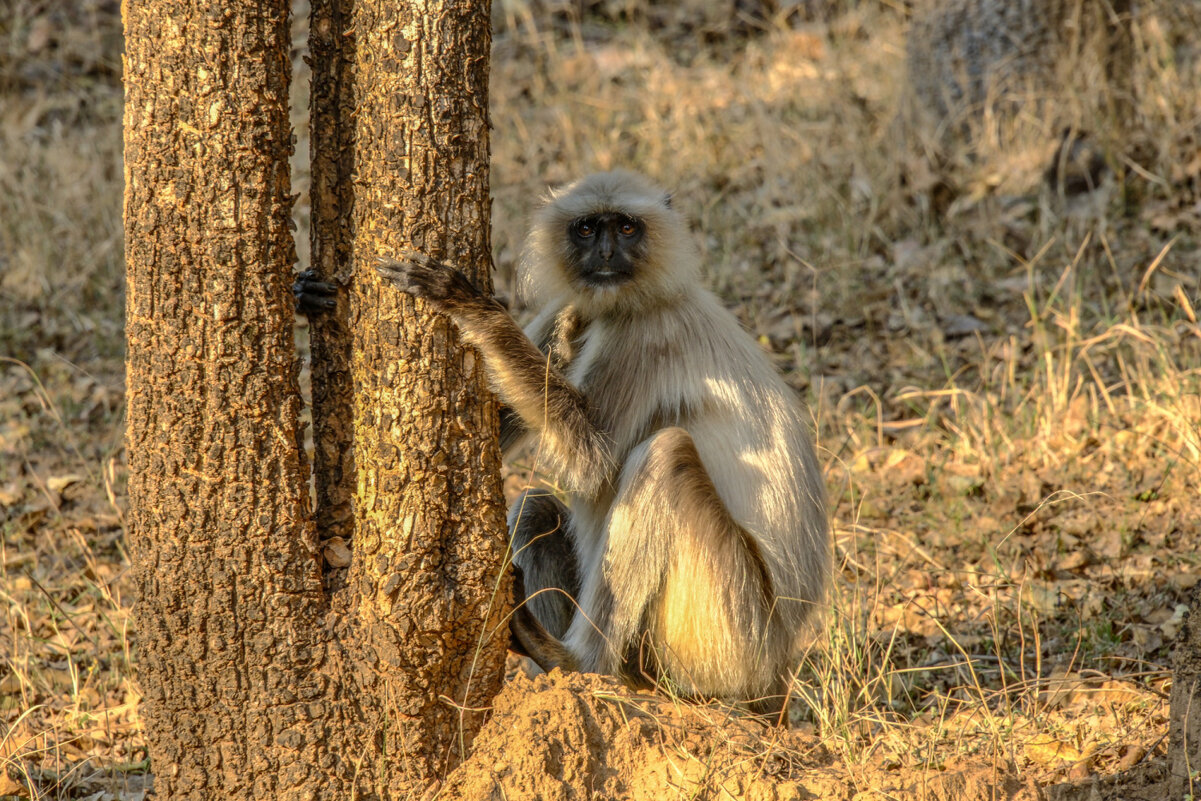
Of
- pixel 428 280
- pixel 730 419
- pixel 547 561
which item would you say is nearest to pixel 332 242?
pixel 428 280

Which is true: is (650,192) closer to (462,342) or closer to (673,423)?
(673,423)

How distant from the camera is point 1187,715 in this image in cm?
264

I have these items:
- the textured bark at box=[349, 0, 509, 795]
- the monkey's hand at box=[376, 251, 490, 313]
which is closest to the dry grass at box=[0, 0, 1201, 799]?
the textured bark at box=[349, 0, 509, 795]

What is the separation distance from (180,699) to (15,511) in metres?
2.88

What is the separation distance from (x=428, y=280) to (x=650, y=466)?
926 millimetres

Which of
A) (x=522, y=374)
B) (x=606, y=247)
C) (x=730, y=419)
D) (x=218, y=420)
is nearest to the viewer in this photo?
(x=218, y=420)

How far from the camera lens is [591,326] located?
12.4 feet

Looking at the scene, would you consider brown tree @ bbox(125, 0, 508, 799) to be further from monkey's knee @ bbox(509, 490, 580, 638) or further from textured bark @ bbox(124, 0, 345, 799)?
monkey's knee @ bbox(509, 490, 580, 638)

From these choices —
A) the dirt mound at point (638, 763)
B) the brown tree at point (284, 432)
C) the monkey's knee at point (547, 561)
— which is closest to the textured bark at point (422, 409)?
the brown tree at point (284, 432)

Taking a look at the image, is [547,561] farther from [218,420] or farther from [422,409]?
[218,420]

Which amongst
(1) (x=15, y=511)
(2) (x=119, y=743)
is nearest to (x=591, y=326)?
(2) (x=119, y=743)

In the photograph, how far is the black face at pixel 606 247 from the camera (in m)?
3.67

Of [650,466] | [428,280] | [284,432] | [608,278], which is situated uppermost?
[428,280]

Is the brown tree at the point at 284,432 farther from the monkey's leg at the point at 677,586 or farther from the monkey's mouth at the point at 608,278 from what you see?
the monkey's mouth at the point at 608,278
